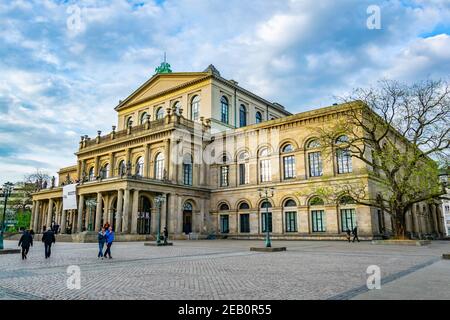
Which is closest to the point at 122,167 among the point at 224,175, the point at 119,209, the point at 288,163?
the point at 119,209

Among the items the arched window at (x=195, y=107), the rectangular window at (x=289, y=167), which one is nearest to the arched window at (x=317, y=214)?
the rectangular window at (x=289, y=167)

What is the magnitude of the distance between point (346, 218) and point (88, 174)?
3723 centimetres

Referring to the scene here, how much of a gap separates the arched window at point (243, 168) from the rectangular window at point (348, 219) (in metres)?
11.7

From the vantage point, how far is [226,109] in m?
47.7

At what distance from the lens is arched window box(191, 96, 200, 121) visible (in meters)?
47.1

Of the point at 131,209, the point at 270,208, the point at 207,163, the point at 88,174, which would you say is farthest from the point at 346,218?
the point at 88,174

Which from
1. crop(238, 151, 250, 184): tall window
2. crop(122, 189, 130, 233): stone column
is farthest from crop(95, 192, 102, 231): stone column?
crop(238, 151, 250, 184): tall window

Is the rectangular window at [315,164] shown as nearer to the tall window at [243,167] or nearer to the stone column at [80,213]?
the tall window at [243,167]

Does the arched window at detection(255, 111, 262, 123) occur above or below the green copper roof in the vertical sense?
below

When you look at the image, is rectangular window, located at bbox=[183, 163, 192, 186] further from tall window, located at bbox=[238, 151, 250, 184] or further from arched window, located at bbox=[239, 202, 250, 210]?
arched window, located at bbox=[239, 202, 250, 210]

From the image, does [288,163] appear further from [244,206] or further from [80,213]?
[80,213]

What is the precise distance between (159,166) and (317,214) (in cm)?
1940

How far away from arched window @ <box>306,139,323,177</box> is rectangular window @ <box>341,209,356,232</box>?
185 inches
